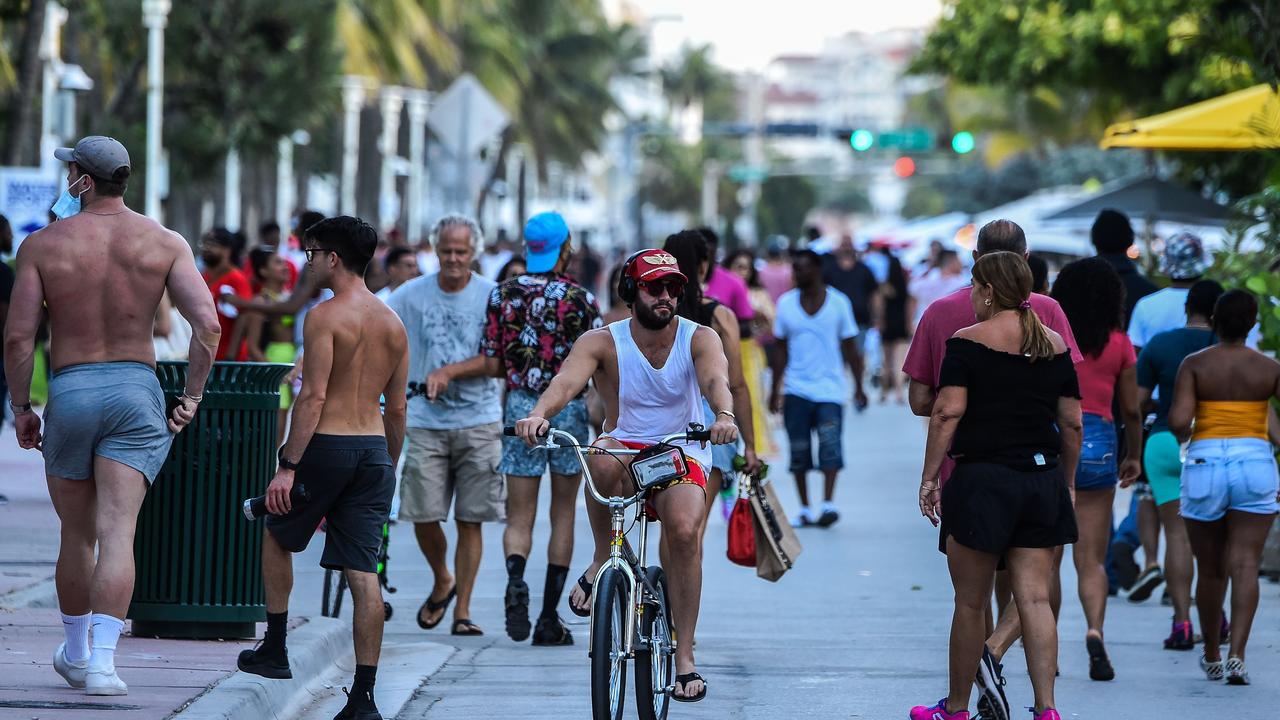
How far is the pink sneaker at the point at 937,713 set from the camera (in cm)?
677

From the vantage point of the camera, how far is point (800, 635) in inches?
368

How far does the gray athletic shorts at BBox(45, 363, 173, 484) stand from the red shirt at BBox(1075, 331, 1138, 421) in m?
3.80

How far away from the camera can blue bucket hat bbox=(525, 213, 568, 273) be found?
8.95 meters

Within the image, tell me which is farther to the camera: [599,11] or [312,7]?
[599,11]

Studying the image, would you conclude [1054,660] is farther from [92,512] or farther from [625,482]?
[92,512]

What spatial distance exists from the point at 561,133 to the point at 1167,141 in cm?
5694

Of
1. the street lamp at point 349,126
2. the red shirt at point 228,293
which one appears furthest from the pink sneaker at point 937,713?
the street lamp at point 349,126

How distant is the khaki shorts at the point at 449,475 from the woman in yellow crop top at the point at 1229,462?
308 cm

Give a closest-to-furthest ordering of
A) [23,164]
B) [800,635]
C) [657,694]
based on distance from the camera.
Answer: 1. [657,694]
2. [800,635]
3. [23,164]

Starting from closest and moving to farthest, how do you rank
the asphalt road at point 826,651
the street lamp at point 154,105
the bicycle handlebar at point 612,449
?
1. the bicycle handlebar at point 612,449
2. the asphalt road at point 826,651
3. the street lamp at point 154,105

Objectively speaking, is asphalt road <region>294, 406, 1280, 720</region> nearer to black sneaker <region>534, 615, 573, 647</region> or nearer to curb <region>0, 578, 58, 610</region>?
black sneaker <region>534, 615, 573, 647</region>

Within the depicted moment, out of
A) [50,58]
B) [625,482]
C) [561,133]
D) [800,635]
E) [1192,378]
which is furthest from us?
[561,133]

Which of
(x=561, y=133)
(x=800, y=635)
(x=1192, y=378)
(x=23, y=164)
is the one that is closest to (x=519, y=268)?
A: (x=800, y=635)

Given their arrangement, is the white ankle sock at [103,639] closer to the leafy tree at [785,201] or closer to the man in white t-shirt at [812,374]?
the man in white t-shirt at [812,374]
